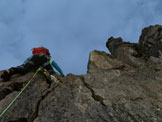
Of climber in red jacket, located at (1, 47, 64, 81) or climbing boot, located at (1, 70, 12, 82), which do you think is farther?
climber in red jacket, located at (1, 47, 64, 81)

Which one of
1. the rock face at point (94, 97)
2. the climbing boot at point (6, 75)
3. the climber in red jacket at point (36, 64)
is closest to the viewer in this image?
the rock face at point (94, 97)

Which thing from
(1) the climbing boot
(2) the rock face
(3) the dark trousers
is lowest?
(2) the rock face

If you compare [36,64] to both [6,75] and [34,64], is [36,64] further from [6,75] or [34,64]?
[6,75]

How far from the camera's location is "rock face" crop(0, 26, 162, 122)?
546cm

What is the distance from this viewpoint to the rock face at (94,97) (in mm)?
5465

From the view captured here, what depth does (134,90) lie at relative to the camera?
654 centimetres

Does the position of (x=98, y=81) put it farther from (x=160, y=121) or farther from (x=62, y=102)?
(x=160, y=121)

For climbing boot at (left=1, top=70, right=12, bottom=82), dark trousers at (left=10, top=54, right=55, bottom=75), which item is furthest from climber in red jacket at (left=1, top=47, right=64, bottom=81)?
climbing boot at (left=1, top=70, right=12, bottom=82)

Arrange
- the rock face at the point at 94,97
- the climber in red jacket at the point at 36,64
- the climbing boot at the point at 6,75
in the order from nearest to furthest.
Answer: the rock face at the point at 94,97 → the climbing boot at the point at 6,75 → the climber in red jacket at the point at 36,64

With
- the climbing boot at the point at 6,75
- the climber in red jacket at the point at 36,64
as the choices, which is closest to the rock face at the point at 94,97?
the climbing boot at the point at 6,75

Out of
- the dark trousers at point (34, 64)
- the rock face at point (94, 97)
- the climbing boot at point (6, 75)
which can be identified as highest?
the dark trousers at point (34, 64)

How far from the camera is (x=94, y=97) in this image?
6293 mm

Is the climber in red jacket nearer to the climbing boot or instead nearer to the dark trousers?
the dark trousers

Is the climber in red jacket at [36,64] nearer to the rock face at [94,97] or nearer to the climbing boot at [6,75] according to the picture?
the climbing boot at [6,75]
